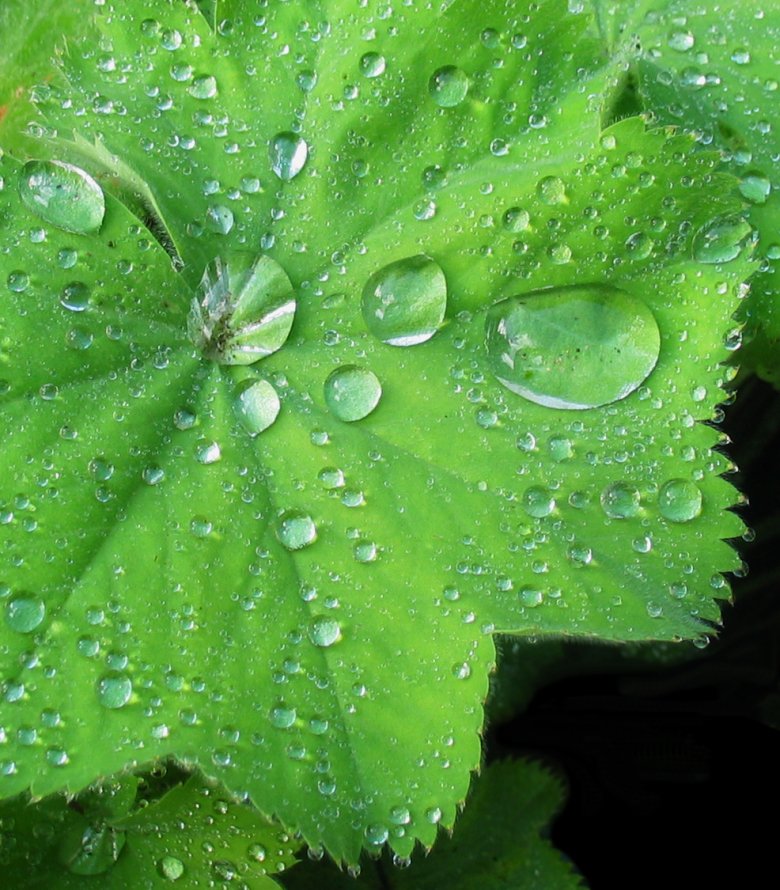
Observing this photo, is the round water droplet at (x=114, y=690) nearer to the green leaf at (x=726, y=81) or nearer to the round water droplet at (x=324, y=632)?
the round water droplet at (x=324, y=632)

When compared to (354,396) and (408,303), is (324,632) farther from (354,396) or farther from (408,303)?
(408,303)

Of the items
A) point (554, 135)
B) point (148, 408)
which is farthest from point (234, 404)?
point (554, 135)

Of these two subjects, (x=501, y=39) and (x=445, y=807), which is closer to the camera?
(x=445, y=807)

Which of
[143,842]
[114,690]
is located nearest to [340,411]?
[114,690]

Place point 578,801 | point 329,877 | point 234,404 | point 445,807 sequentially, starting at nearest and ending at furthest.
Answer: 1. point 445,807
2. point 234,404
3. point 329,877
4. point 578,801

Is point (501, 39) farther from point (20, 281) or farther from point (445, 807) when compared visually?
point (445, 807)

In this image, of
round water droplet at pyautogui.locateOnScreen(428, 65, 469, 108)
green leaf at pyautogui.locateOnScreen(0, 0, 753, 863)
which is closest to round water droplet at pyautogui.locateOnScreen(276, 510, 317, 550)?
green leaf at pyautogui.locateOnScreen(0, 0, 753, 863)
